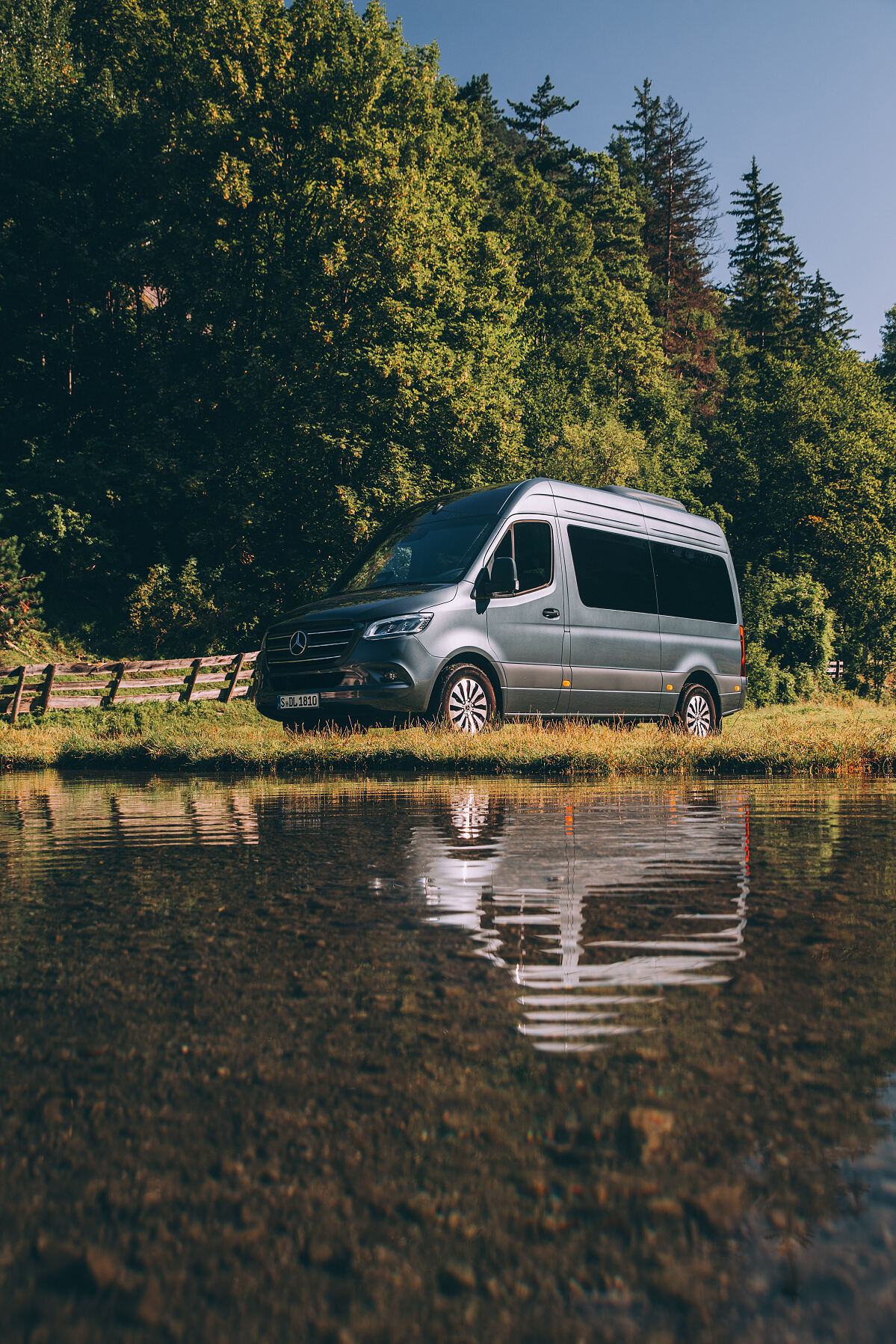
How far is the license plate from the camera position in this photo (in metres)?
12.1

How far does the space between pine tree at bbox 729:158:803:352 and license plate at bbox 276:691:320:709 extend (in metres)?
55.2

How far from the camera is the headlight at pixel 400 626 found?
11539 mm

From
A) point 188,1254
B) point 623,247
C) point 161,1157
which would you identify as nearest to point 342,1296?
point 188,1254

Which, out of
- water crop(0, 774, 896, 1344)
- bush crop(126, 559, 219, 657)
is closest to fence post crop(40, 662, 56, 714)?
bush crop(126, 559, 219, 657)

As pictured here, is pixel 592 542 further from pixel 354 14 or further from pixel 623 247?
pixel 623 247

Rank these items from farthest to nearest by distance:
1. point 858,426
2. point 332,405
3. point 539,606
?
point 858,426
point 332,405
point 539,606

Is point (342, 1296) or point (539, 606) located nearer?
point (342, 1296)

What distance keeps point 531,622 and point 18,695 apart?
42.5 ft

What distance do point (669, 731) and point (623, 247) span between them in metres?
47.3

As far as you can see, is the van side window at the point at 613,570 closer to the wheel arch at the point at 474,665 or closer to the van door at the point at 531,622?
the van door at the point at 531,622

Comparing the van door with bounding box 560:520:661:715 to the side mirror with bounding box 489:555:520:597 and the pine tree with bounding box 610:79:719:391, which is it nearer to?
the side mirror with bounding box 489:555:520:597

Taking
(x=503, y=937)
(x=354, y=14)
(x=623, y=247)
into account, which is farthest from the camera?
(x=623, y=247)

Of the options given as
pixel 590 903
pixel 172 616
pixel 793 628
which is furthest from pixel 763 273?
pixel 590 903

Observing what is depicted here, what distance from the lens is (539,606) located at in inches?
512
